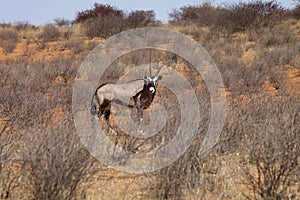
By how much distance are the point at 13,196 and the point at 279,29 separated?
53.9ft

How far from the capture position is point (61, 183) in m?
3.81

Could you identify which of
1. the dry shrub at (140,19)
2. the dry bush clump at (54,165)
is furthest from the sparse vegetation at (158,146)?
the dry shrub at (140,19)

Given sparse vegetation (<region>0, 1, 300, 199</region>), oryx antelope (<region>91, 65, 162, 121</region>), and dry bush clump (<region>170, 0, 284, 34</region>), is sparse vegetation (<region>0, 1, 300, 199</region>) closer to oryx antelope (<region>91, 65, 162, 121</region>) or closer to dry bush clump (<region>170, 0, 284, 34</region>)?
oryx antelope (<region>91, 65, 162, 121</region>)

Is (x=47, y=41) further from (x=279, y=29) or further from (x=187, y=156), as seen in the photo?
(x=187, y=156)

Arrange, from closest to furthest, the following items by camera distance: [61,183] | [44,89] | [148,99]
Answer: [61,183]
[148,99]
[44,89]

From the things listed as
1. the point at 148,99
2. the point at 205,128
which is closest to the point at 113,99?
the point at 148,99

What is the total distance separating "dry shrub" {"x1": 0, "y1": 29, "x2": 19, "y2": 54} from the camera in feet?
58.7

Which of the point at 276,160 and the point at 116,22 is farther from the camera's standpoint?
the point at 116,22

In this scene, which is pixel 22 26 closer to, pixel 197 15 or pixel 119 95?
pixel 197 15

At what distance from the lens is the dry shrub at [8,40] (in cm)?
1791

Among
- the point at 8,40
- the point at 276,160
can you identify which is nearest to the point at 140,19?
the point at 8,40

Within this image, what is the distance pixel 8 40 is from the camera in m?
19.9

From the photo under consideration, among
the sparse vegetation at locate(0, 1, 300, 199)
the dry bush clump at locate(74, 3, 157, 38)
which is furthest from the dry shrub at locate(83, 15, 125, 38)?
the sparse vegetation at locate(0, 1, 300, 199)

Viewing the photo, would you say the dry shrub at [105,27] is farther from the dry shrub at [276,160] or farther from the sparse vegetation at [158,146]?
the dry shrub at [276,160]
